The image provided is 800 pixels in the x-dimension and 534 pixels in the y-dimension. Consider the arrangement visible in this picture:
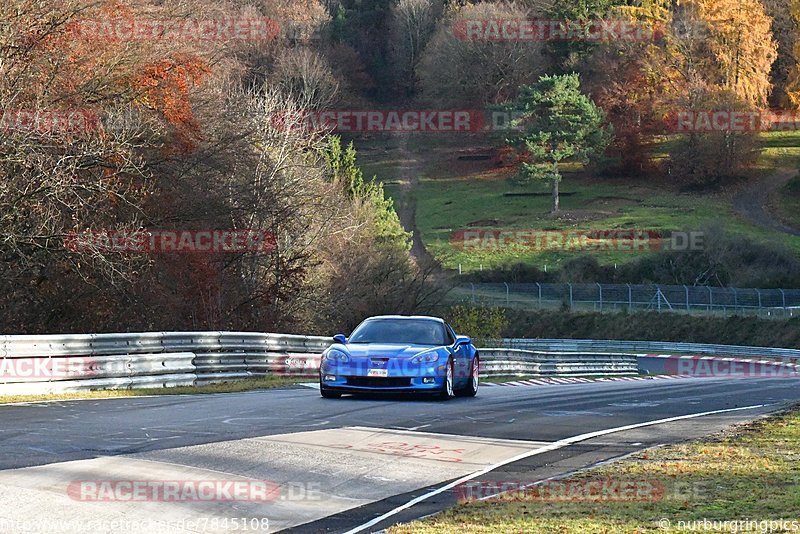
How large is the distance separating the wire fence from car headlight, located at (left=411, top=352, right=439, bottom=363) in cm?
4320

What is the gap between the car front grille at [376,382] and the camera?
1794 cm

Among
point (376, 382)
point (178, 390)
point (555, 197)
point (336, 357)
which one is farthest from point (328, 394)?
point (555, 197)

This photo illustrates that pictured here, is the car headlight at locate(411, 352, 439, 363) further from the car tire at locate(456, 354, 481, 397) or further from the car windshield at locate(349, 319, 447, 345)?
the car tire at locate(456, 354, 481, 397)

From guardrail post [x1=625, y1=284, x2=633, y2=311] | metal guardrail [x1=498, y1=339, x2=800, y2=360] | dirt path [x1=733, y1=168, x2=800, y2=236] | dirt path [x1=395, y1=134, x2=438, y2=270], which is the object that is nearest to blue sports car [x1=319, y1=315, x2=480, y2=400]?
metal guardrail [x1=498, y1=339, x2=800, y2=360]

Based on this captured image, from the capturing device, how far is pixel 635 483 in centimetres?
1066

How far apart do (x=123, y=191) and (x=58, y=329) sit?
392 centimetres

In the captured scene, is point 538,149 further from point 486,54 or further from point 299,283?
point 299,283

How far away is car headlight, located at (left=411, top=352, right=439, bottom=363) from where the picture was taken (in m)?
18.2

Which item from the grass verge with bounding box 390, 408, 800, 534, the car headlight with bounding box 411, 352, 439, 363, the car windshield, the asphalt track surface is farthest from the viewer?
the car windshield

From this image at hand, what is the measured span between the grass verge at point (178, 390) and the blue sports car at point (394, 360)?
3368mm

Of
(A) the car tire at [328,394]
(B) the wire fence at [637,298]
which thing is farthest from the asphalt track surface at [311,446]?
(B) the wire fence at [637,298]

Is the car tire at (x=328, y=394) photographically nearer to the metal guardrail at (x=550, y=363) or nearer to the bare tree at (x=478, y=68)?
the metal guardrail at (x=550, y=363)

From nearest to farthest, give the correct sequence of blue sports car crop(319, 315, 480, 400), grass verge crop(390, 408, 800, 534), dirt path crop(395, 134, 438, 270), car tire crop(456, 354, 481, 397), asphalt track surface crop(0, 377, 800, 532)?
grass verge crop(390, 408, 800, 534) → asphalt track surface crop(0, 377, 800, 532) → blue sports car crop(319, 315, 480, 400) → car tire crop(456, 354, 481, 397) → dirt path crop(395, 134, 438, 270)

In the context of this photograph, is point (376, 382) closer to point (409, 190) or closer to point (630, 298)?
point (630, 298)
